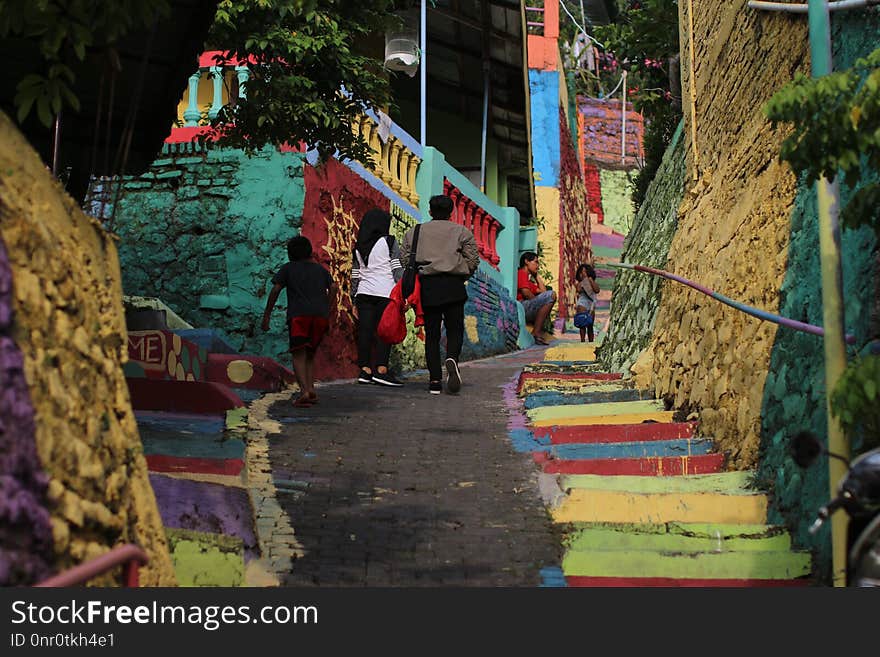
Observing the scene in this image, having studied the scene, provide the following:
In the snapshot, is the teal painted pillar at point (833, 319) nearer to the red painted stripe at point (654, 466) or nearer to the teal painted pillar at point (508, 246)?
the red painted stripe at point (654, 466)

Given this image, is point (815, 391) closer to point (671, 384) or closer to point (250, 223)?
point (671, 384)

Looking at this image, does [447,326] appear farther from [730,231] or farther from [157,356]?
[730,231]

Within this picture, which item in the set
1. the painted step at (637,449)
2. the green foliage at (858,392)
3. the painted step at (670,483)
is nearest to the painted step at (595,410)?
the painted step at (637,449)

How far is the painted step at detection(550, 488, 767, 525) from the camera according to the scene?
Answer: 536 cm

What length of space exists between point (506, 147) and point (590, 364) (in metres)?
9.57

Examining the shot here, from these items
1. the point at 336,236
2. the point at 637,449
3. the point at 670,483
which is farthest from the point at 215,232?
the point at 670,483

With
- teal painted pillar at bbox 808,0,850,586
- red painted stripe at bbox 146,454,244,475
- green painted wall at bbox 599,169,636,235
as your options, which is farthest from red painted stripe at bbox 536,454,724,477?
green painted wall at bbox 599,169,636,235

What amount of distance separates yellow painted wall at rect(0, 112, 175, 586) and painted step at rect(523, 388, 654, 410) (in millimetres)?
4992

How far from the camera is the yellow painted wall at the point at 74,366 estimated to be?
116 inches

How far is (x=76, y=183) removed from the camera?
8.33 meters

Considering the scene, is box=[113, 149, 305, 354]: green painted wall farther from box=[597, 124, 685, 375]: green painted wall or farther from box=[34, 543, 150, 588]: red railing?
box=[34, 543, 150, 588]: red railing

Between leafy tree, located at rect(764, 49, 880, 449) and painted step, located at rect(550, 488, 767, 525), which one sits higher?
leafy tree, located at rect(764, 49, 880, 449)

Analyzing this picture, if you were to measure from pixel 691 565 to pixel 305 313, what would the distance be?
4.49m

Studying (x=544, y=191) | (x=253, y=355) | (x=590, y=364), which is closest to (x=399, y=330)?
(x=253, y=355)
